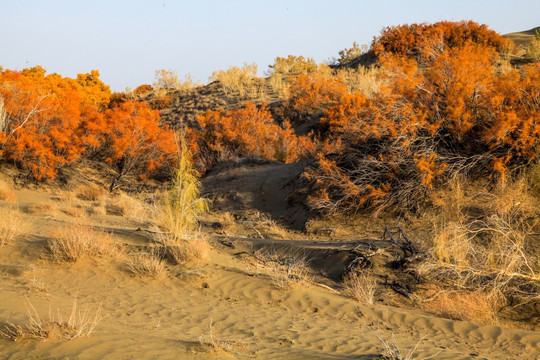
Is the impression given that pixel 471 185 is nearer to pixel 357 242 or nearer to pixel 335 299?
pixel 357 242

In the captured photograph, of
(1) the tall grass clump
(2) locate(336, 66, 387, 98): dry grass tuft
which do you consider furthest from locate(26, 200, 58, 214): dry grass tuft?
(2) locate(336, 66, 387, 98): dry grass tuft

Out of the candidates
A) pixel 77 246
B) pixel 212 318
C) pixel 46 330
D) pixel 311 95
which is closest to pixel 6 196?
pixel 77 246

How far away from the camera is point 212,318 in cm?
725

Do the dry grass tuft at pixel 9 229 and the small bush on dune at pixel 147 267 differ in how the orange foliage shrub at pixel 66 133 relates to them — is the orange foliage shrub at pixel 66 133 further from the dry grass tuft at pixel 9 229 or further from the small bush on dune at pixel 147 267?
the small bush on dune at pixel 147 267

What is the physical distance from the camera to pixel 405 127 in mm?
13258

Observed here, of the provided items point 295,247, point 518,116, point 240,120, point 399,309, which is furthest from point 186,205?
point 240,120

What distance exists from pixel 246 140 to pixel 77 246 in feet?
48.1

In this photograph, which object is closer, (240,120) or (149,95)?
(240,120)

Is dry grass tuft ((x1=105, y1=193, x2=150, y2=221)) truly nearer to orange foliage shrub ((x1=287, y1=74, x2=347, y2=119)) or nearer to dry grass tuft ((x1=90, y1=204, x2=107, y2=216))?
dry grass tuft ((x1=90, y1=204, x2=107, y2=216))

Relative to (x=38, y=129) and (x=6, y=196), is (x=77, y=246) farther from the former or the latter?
(x=38, y=129)

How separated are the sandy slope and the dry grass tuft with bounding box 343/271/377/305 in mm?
276

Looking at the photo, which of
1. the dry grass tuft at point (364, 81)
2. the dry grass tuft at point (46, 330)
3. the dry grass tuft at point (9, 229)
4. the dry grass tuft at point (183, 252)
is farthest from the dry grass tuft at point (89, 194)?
the dry grass tuft at point (46, 330)

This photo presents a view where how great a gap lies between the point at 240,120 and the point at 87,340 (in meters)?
19.9

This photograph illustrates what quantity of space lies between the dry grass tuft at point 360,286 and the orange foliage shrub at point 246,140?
504 inches
